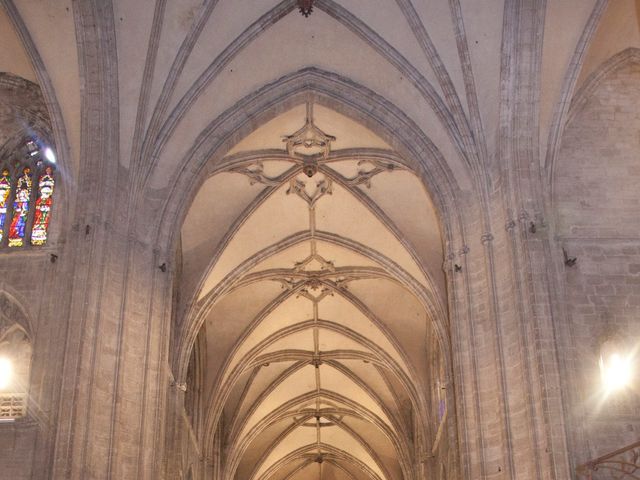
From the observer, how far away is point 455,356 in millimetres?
15336

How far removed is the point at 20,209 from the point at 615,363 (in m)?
9.90

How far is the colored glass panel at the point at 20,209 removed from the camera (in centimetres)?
1700

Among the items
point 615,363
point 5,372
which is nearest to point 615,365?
point 615,363

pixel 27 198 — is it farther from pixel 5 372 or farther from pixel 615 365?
pixel 615 365

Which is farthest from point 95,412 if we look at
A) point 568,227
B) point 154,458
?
point 568,227

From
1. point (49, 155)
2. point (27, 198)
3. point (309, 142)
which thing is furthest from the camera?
point (309, 142)

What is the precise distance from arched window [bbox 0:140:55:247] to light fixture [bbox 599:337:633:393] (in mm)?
8970

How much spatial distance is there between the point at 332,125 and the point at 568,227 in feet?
17.2

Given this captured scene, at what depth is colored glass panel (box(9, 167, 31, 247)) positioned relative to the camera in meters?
17.0

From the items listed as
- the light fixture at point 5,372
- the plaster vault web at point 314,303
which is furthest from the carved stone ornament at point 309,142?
the light fixture at point 5,372

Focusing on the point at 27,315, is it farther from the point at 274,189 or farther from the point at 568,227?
the point at 568,227

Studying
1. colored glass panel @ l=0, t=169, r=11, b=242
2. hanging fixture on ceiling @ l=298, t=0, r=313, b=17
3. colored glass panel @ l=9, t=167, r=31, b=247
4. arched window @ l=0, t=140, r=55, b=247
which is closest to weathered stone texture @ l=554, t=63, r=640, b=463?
hanging fixture on ceiling @ l=298, t=0, r=313, b=17

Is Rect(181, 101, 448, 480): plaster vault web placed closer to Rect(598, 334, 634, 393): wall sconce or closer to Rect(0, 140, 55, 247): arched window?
Rect(0, 140, 55, 247): arched window

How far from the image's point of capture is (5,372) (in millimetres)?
16047
